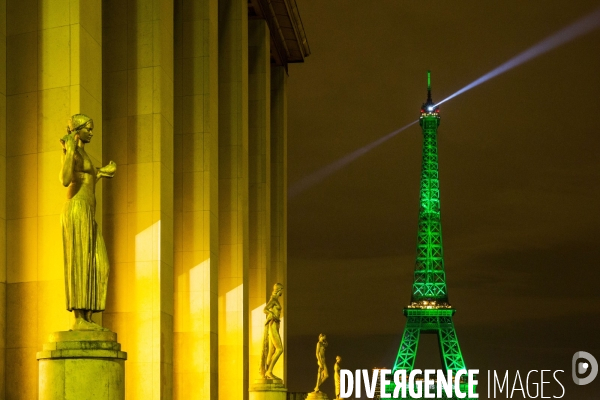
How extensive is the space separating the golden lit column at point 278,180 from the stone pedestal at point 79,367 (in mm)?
34897

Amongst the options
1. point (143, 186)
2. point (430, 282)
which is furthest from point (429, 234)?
point (143, 186)

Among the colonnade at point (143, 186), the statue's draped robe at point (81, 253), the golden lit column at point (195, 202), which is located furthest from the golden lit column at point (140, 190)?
the statue's draped robe at point (81, 253)

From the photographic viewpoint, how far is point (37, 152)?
2359 cm

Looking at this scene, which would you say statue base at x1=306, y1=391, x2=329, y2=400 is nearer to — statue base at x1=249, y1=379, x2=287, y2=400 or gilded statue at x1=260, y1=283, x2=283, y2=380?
statue base at x1=249, y1=379, x2=287, y2=400

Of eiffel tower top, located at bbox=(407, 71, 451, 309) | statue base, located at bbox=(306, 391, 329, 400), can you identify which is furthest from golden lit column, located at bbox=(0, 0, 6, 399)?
eiffel tower top, located at bbox=(407, 71, 451, 309)

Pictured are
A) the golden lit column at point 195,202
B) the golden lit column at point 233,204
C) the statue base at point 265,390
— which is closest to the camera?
the golden lit column at point 195,202

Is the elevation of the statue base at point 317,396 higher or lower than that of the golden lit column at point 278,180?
lower

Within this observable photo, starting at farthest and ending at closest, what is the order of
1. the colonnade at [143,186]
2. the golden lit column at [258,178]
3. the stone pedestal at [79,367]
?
the golden lit column at [258,178], the colonnade at [143,186], the stone pedestal at [79,367]

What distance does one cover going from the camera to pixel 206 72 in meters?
35.5

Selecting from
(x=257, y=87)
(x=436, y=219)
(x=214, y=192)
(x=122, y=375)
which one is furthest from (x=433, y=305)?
(x=122, y=375)

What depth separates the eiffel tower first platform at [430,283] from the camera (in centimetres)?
12363

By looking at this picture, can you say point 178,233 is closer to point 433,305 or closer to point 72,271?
point 72,271

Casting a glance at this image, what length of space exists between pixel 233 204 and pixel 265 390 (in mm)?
7863

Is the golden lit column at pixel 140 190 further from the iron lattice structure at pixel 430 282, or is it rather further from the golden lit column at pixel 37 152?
the iron lattice structure at pixel 430 282
